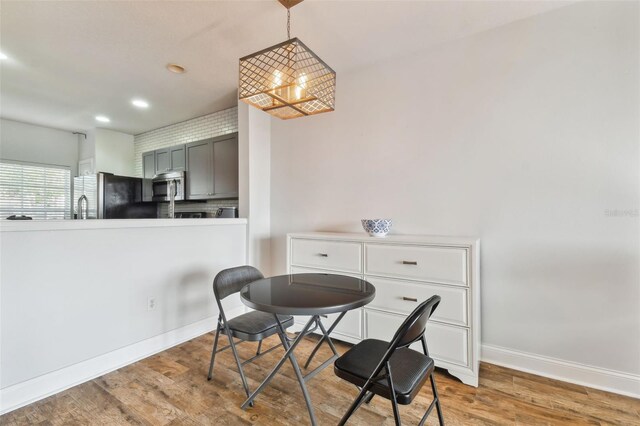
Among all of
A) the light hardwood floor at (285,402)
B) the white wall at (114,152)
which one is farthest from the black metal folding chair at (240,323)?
the white wall at (114,152)

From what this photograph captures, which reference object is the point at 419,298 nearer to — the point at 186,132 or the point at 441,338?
the point at 441,338

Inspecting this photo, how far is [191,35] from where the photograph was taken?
237 cm

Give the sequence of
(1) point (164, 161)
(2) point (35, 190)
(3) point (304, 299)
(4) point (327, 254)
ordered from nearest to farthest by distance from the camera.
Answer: (3) point (304, 299) → (4) point (327, 254) → (1) point (164, 161) → (2) point (35, 190)

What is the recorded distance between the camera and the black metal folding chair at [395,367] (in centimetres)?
115

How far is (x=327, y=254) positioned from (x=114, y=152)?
484cm

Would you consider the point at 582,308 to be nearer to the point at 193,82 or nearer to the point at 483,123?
the point at 483,123

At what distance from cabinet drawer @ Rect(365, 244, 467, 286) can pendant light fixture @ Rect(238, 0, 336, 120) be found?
1190 millimetres

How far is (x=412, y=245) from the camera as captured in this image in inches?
85.4

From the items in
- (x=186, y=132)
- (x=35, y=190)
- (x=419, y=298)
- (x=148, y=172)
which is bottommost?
(x=419, y=298)

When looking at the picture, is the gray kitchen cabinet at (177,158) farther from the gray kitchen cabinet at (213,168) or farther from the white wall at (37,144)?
the white wall at (37,144)

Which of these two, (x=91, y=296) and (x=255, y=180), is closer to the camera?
(x=91, y=296)

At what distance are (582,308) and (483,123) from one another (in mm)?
1522

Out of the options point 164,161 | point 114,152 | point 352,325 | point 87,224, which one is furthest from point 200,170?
point 352,325

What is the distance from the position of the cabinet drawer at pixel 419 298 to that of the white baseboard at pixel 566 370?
0.60m
